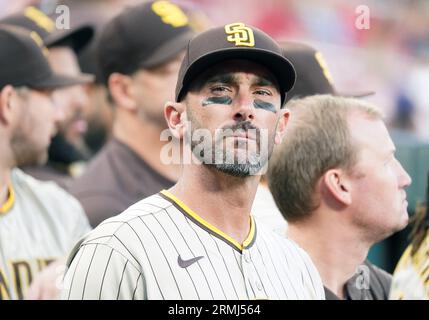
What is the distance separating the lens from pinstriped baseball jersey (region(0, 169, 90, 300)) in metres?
3.42

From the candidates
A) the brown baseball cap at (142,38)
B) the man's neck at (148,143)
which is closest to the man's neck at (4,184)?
the man's neck at (148,143)

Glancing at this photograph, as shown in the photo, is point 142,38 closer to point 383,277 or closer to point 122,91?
point 122,91

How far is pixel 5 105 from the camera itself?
361 cm

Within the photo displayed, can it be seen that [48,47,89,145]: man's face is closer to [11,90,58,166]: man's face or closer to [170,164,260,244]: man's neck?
[11,90,58,166]: man's face

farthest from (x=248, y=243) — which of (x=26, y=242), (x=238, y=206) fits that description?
(x=26, y=242)

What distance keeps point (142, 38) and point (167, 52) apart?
0.13m

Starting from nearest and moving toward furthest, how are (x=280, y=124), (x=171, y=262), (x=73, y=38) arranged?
(x=171, y=262) → (x=280, y=124) → (x=73, y=38)

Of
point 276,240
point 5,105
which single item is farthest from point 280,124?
point 5,105

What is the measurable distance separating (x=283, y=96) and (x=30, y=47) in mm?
1564
